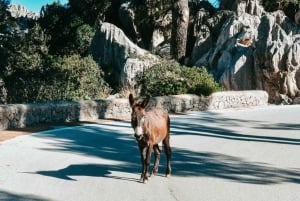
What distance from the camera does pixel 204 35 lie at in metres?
41.6

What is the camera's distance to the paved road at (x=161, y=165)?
27.6ft

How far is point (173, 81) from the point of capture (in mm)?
25359

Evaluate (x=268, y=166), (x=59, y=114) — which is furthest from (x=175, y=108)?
(x=268, y=166)

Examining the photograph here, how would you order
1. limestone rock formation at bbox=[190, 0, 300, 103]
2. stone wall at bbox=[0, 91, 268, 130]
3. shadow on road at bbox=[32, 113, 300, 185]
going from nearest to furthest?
shadow on road at bbox=[32, 113, 300, 185]
stone wall at bbox=[0, 91, 268, 130]
limestone rock formation at bbox=[190, 0, 300, 103]

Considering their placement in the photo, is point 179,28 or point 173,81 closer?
point 173,81

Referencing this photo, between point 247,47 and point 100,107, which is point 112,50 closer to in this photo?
point 247,47

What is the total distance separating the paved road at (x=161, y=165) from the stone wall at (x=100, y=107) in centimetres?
139

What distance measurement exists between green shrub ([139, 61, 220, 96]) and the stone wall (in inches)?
31.1

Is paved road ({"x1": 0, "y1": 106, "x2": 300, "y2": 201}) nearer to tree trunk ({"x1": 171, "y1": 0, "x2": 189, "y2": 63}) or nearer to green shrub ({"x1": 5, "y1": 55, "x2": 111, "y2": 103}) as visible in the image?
green shrub ({"x1": 5, "y1": 55, "x2": 111, "y2": 103})

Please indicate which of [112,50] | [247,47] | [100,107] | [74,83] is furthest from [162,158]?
[112,50]

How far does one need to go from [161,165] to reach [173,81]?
1480cm

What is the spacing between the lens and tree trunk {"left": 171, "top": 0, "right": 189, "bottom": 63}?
35.3 metres

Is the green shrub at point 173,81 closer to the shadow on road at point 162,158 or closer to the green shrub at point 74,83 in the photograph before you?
the green shrub at point 74,83

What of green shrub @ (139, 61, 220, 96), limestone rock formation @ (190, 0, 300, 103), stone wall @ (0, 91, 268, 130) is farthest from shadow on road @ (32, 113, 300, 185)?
limestone rock formation @ (190, 0, 300, 103)
